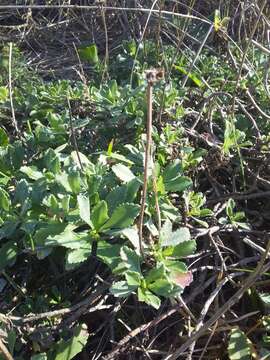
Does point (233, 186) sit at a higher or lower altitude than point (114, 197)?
lower

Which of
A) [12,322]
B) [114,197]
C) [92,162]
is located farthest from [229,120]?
[12,322]

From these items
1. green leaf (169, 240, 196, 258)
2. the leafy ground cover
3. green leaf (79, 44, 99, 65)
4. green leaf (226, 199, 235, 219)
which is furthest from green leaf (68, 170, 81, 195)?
green leaf (79, 44, 99, 65)

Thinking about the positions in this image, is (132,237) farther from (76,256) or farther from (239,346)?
(239,346)

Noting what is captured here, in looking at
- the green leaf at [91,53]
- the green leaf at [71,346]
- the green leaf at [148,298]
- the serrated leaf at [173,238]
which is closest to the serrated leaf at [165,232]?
the serrated leaf at [173,238]

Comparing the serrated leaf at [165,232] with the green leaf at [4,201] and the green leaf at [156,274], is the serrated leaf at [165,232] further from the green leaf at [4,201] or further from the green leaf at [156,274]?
the green leaf at [4,201]

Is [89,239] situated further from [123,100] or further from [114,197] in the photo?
[123,100]

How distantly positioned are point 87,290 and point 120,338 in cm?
12

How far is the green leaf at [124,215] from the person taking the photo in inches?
39.1

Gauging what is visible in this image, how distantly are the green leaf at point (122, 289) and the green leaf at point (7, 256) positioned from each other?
230mm

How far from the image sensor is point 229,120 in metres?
1.40

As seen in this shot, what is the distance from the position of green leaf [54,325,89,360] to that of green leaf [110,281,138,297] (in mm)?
144

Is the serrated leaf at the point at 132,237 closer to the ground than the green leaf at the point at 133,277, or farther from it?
farther from it

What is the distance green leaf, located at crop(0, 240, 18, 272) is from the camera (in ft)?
3.43

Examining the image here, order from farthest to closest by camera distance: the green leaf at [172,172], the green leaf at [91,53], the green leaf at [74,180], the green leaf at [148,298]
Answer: the green leaf at [91,53] < the green leaf at [172,172] < the green leaf at [74,180] < the green leaf at [148,298]
